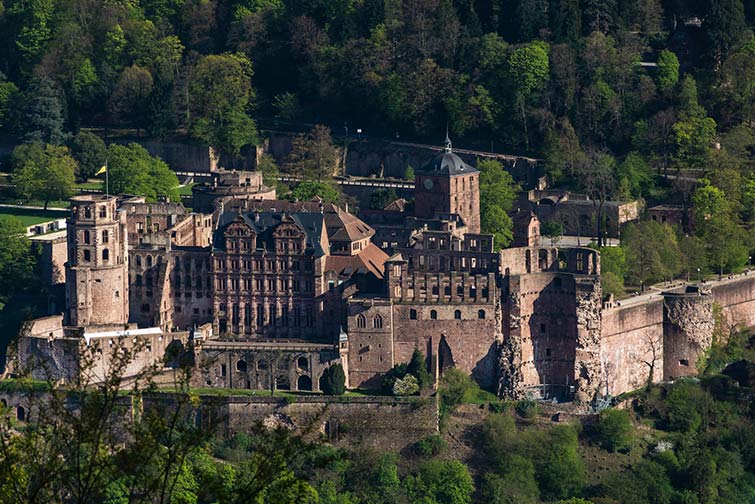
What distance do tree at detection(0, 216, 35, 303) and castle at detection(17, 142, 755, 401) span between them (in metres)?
5.86

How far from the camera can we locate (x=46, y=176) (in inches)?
4144

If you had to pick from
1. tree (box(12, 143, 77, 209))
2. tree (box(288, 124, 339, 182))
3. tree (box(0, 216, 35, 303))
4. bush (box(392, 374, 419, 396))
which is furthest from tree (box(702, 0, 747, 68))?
tree (box(0, 216, 35, 303))

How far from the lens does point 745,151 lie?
332 feet

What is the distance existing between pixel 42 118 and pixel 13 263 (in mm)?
21641

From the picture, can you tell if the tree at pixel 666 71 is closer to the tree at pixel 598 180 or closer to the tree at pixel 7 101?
the tree at pixel 598 180

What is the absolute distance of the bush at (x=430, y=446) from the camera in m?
79.8

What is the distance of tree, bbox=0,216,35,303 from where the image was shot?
9162 centimetres

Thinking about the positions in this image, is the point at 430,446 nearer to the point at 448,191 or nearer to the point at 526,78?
the point at 448,191

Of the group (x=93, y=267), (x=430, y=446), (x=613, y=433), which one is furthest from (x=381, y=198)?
(x=613, y=433)

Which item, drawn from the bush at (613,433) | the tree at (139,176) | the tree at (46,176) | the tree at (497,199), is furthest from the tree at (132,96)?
the bush at (613,433)

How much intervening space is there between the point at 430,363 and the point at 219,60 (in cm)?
3637

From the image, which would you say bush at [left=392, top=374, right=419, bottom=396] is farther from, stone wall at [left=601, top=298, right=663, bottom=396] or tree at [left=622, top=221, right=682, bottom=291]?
tree at [left=622, top=221, right=682, bottom=291]

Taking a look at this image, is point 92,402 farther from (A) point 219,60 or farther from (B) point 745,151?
(A) point 219,60

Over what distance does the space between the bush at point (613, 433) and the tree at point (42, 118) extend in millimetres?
41223
